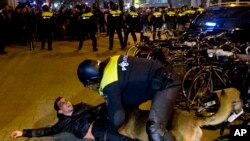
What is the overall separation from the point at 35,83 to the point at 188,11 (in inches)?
485

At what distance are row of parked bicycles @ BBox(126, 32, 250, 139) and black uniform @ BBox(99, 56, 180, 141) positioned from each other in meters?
1.21

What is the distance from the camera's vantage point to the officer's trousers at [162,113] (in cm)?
390

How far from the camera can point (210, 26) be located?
11000 millimetres

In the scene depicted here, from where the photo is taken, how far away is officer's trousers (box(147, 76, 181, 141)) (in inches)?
154

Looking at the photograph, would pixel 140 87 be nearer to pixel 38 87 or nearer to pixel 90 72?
pixel 90 72

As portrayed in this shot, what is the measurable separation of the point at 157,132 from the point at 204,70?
3.09m

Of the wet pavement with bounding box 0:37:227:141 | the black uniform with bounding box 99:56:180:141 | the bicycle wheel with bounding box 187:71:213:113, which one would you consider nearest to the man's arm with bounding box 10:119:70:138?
the wet pavement with bounding box 0:37:227:141

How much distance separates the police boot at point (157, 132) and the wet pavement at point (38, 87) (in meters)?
1.76

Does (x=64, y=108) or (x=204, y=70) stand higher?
(x=204, y=70)

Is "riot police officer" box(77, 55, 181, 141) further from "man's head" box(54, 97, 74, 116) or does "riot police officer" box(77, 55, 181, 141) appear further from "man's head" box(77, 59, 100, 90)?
"man's head" box(54, 97, 74, 116)

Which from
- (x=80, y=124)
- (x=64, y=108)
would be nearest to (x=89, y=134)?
(x=80, y=124)

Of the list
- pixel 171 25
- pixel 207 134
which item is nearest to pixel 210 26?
pixel 207 134

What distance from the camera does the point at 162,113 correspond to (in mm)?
3969

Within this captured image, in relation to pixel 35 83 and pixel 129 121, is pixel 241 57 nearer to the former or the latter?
pixel 129 121
